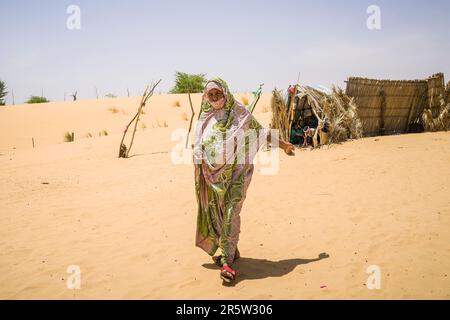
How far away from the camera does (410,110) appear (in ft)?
44.2

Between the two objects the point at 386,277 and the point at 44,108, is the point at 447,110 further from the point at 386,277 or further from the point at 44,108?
the point at 44,108

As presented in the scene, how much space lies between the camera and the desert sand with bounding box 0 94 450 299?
371 centimetres

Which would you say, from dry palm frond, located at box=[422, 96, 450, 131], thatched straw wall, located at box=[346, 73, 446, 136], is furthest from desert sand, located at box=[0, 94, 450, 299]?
dry palm frond, located at box=[422, 96, 450, 131]

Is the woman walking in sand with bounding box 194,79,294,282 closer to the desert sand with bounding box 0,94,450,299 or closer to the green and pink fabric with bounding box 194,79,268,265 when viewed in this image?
the green and pink fabric with bounding box 194,79,268,265

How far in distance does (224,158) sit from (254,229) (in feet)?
6.26

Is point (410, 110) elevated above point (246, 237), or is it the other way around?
point (410, 110)

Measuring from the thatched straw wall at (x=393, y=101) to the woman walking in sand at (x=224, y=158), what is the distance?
29.2 ft

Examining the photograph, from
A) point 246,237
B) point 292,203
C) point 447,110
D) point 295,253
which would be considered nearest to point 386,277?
point 295,253

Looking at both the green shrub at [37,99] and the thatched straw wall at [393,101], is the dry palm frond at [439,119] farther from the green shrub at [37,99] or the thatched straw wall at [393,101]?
the green shrub at [37,99]

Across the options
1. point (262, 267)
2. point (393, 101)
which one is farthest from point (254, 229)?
point (393, 101)

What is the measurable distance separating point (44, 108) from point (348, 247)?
24829 mm

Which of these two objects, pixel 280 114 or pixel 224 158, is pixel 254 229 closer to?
pixel 224 158

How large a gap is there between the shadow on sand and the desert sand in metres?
0.02
